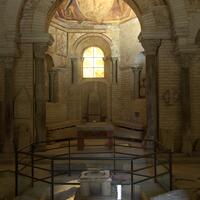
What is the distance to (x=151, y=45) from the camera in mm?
11875

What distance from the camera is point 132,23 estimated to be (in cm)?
1827

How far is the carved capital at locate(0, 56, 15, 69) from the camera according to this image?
1141 cm

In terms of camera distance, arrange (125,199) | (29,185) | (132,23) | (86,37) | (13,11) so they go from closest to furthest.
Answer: (125,199)
(29,185)
(13,11)
(132,23)
(86,37)

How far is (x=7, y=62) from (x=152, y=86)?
4.87 m

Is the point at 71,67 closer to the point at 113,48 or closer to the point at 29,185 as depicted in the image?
the point at 113,48

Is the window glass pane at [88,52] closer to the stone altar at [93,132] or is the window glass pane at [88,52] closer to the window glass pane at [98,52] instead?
the window glass pane at [98,52]

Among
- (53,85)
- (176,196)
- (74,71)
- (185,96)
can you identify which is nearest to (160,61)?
(185,96)

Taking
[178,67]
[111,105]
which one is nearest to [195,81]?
[178,67]

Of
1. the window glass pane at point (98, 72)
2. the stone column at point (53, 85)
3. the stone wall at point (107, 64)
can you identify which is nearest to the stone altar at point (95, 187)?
the stone wall at point (107, 64)

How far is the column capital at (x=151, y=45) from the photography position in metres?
11.9

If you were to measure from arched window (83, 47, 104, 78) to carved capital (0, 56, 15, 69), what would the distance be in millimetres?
8743

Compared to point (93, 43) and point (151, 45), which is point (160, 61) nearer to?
point (151, 45)

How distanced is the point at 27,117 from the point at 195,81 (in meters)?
5.73

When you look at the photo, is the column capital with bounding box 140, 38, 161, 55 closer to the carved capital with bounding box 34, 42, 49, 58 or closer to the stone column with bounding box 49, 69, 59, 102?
the carved capital with bounding box 34, 42, 49, 58
